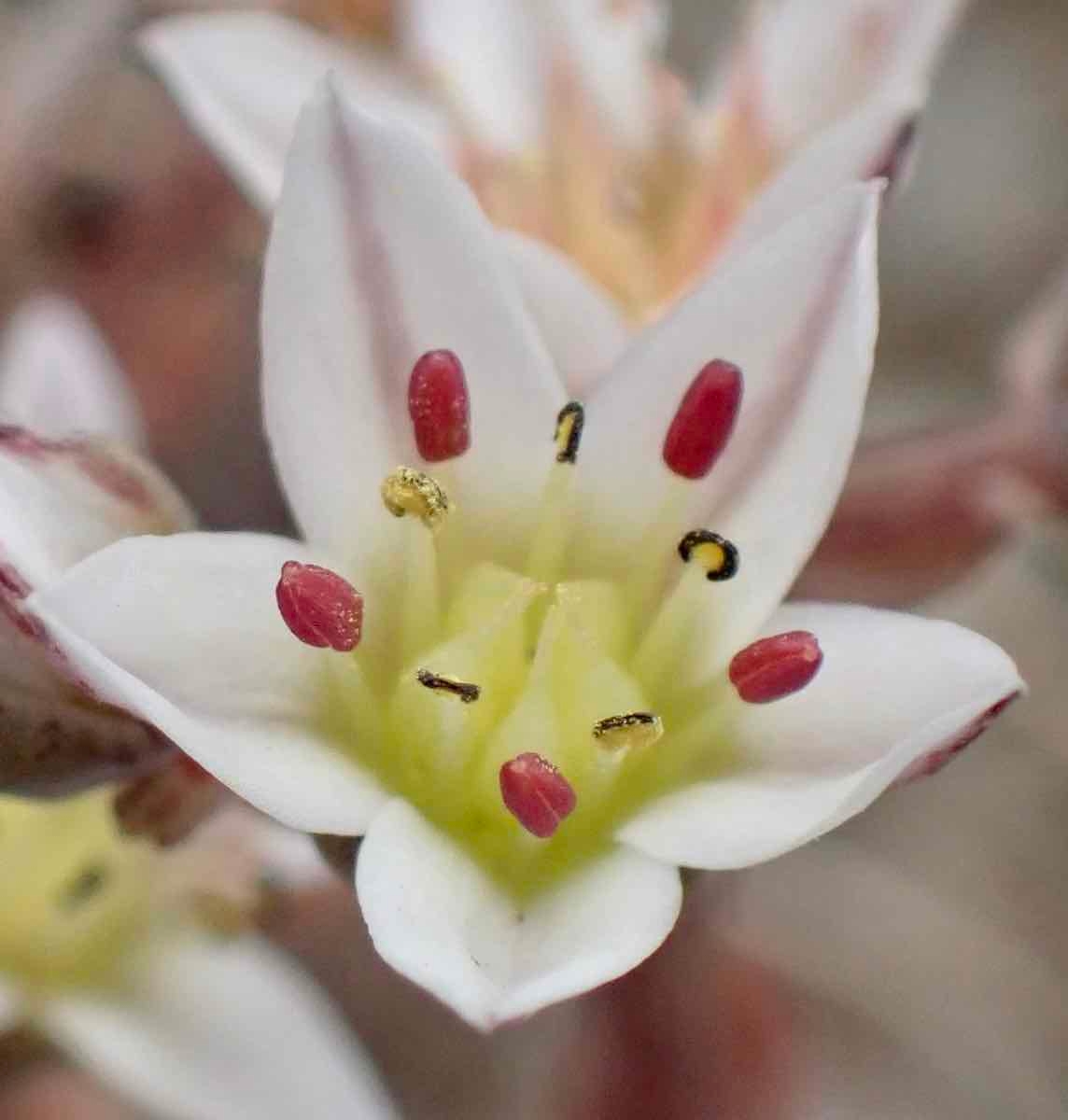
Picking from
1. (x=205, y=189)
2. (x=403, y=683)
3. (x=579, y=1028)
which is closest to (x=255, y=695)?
(x=403, y=683)

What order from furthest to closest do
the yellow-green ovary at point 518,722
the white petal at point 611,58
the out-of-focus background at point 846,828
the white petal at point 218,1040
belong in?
the out-of-focus background at point 846,828 → the white petal at point 611,58 → the white petal at point 218,1040 → the yellow-green ovary at point 518,722

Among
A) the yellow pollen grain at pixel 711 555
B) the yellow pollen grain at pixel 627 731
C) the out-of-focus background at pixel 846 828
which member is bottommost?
the out-of-focus background at pixel 846 828

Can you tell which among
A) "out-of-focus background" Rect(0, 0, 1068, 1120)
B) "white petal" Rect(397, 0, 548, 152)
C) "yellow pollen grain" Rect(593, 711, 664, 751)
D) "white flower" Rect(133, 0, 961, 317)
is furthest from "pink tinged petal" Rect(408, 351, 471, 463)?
"out-of-focus background" Rect(0, 0, 1068, 1120)

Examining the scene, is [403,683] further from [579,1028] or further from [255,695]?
[579,1028]

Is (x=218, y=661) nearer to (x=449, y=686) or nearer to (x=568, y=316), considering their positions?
(x=449, y=686)

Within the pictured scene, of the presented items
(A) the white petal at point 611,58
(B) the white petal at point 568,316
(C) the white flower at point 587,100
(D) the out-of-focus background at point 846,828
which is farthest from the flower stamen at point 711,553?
(D) the out-of-focus background at point 846,828

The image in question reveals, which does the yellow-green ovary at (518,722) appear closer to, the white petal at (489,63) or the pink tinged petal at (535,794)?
the pink tinged petal at (535,794)
